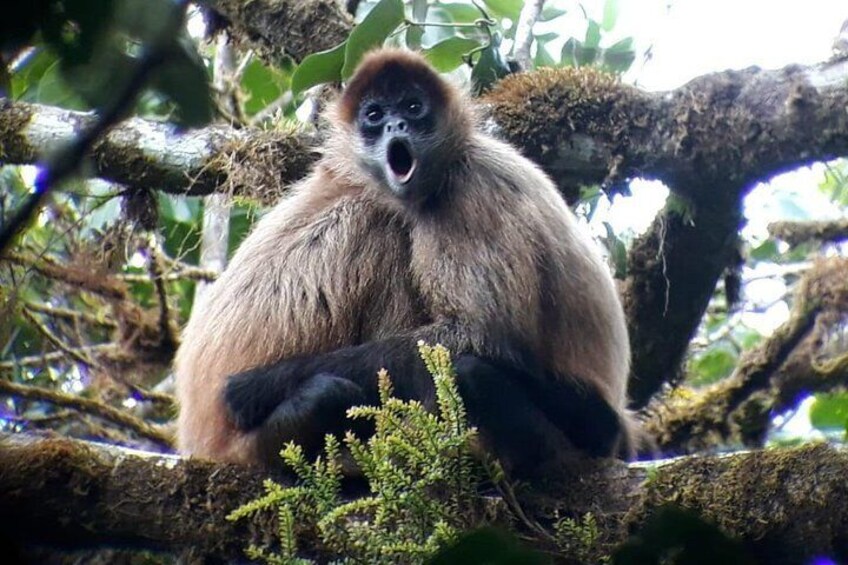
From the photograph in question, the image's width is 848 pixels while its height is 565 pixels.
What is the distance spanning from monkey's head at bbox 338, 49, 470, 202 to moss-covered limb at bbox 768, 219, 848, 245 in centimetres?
255

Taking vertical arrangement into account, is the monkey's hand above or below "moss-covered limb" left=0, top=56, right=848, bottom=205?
below

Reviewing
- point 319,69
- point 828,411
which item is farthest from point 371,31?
point 828,411

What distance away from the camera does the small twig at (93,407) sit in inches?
251

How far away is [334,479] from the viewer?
3252mm

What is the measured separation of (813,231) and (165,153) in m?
3.79

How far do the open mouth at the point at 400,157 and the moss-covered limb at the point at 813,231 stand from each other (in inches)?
109

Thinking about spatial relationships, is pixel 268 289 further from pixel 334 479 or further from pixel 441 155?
pixel 334 479

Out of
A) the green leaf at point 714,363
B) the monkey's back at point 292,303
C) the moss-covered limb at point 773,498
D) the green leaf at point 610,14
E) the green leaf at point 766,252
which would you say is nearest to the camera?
the moss-covered limb at point 773,498

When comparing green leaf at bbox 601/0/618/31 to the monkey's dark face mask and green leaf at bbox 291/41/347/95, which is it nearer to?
green leaf at bbox 291/41/347/95

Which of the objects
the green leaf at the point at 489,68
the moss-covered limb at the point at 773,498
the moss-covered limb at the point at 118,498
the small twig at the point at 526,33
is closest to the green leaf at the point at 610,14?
the small twig at the point at 526,33

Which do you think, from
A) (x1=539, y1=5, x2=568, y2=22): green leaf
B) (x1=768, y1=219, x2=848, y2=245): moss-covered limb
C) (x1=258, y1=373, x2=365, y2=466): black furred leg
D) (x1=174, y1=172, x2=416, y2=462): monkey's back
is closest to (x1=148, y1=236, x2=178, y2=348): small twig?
(x1=174, y1=172, x2=416, y2=462): monkey's back

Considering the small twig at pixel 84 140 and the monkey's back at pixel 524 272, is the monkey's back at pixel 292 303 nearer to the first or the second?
the monkey's back at pixel 524 272

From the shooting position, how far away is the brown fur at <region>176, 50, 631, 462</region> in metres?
4.47

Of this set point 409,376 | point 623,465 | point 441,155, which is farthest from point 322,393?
point 441,155
